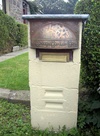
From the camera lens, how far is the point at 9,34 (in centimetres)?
1008

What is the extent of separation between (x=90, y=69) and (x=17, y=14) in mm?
15034

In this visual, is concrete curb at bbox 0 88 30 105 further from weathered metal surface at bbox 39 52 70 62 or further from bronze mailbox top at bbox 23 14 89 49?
bronze mailbox top at bbox 23 14 89 49

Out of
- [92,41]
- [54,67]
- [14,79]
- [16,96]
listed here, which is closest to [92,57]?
[92,41]

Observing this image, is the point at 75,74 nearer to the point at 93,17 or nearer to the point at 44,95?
the point at 44,95

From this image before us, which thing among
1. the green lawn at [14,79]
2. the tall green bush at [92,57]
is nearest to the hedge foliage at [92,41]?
the tall green bush at [92,57]

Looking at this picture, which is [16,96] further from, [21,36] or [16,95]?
[21,36]

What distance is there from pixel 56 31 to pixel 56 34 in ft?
0.10

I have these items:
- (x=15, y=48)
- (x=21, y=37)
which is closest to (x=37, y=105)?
(x=15, y=48)

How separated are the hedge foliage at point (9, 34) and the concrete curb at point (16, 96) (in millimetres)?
5750

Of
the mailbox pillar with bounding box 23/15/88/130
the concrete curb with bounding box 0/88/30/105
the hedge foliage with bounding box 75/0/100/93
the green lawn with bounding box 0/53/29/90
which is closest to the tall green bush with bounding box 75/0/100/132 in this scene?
the hedge foliage with bounding box 75/0/100/93

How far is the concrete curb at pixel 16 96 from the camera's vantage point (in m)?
3.18

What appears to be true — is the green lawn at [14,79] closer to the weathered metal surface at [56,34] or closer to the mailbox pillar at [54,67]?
the mailbox pillar at [54,67]

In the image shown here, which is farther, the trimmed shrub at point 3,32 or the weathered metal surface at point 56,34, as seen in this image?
the trimmed shrub at point 3,32

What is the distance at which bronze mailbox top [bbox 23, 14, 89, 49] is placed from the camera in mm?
1963
